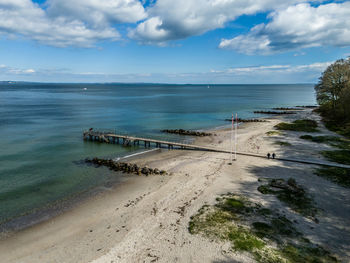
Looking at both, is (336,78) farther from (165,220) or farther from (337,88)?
(165,220)

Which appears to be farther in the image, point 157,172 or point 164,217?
point 157,172

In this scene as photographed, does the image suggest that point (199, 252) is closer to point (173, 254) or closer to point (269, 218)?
point (173, 254)

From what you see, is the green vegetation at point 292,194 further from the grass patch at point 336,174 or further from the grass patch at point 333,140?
the grass patch at point 333,140

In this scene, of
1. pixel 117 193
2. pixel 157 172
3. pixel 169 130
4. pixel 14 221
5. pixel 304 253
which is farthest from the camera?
pixel 169 130

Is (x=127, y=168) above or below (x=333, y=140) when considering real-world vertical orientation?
below

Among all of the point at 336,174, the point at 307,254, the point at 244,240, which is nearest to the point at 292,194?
the point at 307,254

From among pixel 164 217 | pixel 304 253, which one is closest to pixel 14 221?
pixel 164 217
